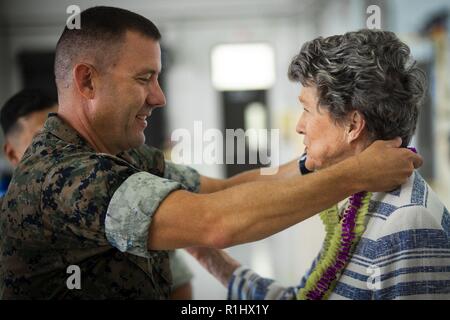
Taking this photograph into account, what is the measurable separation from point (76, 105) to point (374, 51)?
706 millimetres

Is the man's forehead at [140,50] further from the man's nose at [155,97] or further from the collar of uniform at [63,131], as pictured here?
the collar of uniform at [63,131]

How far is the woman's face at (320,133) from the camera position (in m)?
1.24

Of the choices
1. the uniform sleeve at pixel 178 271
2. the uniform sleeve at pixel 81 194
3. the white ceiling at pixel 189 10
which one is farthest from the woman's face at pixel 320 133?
the white ceiling at pixel 189 10

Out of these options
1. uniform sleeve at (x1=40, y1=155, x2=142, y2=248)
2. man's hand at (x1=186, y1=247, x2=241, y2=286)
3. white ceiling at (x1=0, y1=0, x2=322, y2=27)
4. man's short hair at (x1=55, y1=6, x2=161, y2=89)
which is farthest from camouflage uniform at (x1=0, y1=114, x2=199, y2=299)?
white ceiling at (x1=0, y1=0, x2=322, y2=27)

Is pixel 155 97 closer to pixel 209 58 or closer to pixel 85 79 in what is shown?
pixel 85 79

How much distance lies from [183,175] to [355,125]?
0.57 metres

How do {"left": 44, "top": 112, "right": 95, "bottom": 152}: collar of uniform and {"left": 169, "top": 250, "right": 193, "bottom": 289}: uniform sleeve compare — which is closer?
{"left": 44, "top": 112, "right": 95, "bottom": 152}: collar of uniform

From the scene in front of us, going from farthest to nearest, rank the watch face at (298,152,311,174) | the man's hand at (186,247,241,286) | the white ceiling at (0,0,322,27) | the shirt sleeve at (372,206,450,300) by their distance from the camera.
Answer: the white ceiling at (0,0,322,27)
the man's hand at (186,247,241,286)
the watch face at (298,152,311,174)
the shirt sleeve at (372,206,450,300)

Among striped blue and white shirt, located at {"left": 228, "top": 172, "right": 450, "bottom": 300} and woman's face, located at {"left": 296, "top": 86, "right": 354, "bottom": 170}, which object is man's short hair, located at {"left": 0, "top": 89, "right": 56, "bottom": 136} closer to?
woman's face, located at {"left": 296, "top": 86, "right": 354, "bottom": 170}

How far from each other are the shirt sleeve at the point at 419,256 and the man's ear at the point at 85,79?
2.47ft

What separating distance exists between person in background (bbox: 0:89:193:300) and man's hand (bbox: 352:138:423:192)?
35.9 inches

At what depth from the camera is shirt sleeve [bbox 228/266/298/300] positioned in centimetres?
148

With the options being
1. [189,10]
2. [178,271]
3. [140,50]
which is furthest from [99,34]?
[189,10]

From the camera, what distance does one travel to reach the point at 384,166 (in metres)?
1.05
